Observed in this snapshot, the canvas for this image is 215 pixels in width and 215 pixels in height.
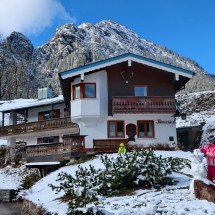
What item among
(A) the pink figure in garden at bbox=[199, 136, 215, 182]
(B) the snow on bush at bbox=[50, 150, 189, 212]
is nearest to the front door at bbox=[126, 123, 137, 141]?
(B) the snow on bush at bbox=[50, 150, 189, 212]

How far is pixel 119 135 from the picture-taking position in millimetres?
28438

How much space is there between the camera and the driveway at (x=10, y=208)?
20281 millimetres

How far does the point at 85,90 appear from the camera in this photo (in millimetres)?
28297

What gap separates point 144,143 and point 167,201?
17.7m

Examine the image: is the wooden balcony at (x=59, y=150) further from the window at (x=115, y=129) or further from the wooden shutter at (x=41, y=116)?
the wooden shutter at (x=41, y=116)

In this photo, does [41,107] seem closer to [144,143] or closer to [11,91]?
[144,143]

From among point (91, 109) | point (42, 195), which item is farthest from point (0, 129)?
point (42, 195)

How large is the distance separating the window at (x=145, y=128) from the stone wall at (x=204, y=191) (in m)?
18.0

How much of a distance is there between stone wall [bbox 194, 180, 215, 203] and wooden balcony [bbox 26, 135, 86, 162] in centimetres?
1504

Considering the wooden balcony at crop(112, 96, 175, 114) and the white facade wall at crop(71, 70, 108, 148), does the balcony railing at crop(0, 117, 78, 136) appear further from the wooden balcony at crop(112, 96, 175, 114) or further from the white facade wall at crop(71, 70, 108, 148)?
the wooden balcony at crop(112, 96, 175, 114)

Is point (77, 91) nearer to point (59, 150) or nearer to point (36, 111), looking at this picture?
point (59, 150)

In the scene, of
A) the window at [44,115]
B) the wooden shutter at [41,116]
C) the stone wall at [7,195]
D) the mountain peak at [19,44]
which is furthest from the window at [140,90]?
the mountain peak at [19,44]

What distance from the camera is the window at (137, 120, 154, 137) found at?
94.2 feet

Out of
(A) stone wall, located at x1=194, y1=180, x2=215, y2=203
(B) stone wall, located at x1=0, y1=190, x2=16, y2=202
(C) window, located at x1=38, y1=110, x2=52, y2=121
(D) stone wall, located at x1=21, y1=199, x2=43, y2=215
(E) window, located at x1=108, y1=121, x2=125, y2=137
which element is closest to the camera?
(A) stone wall, located at x1=194, y1=180, x2=215, y2=203
